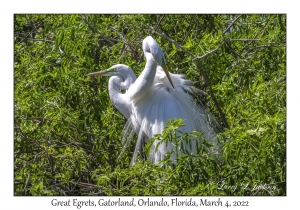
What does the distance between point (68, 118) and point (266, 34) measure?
106cm

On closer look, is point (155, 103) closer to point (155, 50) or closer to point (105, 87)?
point (105, 87)

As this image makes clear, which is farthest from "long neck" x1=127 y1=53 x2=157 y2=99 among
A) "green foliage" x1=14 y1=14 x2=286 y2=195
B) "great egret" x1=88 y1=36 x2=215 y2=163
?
"green foliage" x1=14 y1=14 x2=286 y2=195

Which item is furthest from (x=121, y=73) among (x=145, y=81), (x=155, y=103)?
(x=155, y=103)

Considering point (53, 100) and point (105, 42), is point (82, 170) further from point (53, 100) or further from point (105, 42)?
point (105, 42)

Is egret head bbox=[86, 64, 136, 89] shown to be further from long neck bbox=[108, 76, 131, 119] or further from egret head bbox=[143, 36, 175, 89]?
egret head bbox=[143, 36, 175, 89]

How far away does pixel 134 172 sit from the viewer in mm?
2811

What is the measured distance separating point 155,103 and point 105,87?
0.29m

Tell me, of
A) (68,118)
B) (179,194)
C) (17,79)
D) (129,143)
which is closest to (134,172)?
(179,194)

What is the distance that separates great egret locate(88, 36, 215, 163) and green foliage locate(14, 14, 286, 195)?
0.23ft

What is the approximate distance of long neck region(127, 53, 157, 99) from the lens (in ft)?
11.8

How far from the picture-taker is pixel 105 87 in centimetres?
381

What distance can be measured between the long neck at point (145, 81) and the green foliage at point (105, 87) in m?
0.10

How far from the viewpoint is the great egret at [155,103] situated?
12.2ft

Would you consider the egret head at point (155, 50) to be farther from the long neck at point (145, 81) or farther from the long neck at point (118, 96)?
the long neck at point (118, 96)
